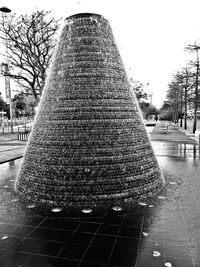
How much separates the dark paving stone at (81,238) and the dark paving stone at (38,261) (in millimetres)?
566

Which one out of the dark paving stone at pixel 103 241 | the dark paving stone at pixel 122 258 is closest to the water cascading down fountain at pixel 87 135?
the dark paving stone at pixel 103 241

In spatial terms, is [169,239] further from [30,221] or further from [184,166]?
[184,166]

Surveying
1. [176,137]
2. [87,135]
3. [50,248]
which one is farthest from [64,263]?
[176,137]

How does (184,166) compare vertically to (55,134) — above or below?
below

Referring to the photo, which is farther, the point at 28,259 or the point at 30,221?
the point at 30,221

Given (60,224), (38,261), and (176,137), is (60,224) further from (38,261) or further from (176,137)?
(176,137)

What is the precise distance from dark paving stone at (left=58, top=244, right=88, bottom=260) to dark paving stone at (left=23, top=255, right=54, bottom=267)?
20 centimetres

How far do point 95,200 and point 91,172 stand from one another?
65 centimetres

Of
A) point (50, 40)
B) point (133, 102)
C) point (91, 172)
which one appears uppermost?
point (50, 40)

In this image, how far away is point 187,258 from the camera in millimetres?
3693

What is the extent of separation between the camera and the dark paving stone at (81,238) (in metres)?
4.20

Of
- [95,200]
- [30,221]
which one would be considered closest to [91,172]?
[95,200]

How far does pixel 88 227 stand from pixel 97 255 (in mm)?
965

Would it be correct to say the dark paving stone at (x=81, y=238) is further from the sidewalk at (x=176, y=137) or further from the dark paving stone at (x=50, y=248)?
the sidewalk at (x=176, y=137)
